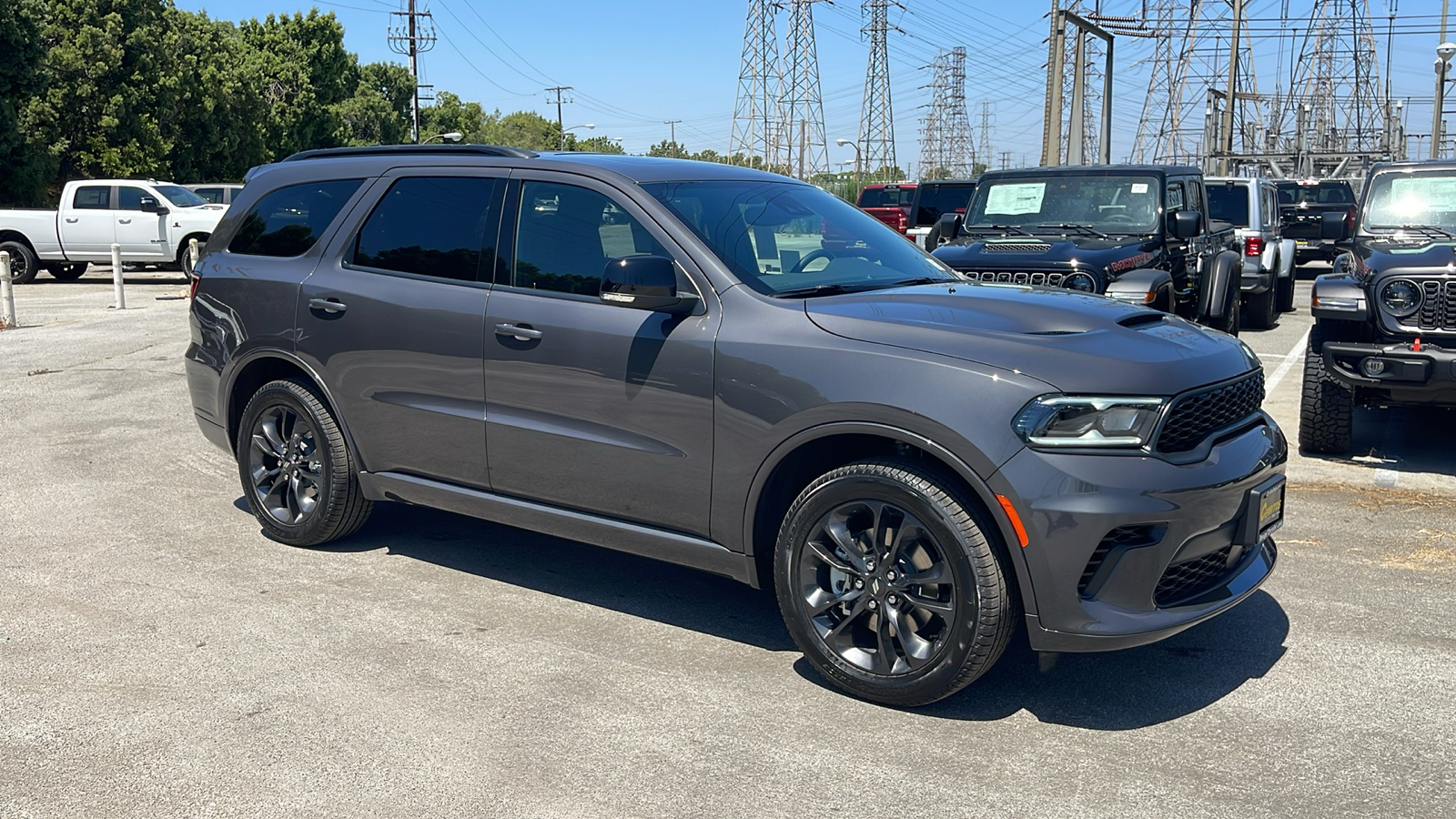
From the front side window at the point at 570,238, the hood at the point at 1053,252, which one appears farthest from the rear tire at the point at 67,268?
the front side window at the point at 570,238

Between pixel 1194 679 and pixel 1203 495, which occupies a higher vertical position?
pixel 1203 495

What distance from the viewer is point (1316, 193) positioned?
27156 millimetres

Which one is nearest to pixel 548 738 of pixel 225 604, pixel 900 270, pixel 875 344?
pixel 875 344

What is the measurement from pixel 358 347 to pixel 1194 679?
3637mm

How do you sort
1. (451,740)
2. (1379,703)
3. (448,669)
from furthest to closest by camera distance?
(448,669) < (1379,703) < (451,740)

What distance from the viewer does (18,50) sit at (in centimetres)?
3350

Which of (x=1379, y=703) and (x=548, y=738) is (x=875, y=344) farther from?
(x=1379, y=703)

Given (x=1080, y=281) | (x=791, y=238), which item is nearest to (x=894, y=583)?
(x=791, y=238)

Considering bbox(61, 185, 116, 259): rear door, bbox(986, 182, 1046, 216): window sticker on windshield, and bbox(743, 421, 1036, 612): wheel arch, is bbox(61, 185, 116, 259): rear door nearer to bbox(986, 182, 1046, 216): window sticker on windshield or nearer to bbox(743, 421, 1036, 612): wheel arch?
bbox(986, 182, 1046, 216): window sticker on windshield

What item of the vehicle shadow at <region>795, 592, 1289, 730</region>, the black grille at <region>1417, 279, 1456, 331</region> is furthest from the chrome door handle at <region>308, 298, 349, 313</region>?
the black grille at <region>1417, 279, 1456, 331</region>

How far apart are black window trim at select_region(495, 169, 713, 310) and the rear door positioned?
→ 70.0ft

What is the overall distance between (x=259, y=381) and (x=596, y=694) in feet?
9.46

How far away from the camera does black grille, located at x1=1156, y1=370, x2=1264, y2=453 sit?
3924mm

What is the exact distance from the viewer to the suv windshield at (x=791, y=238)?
4707 mm
